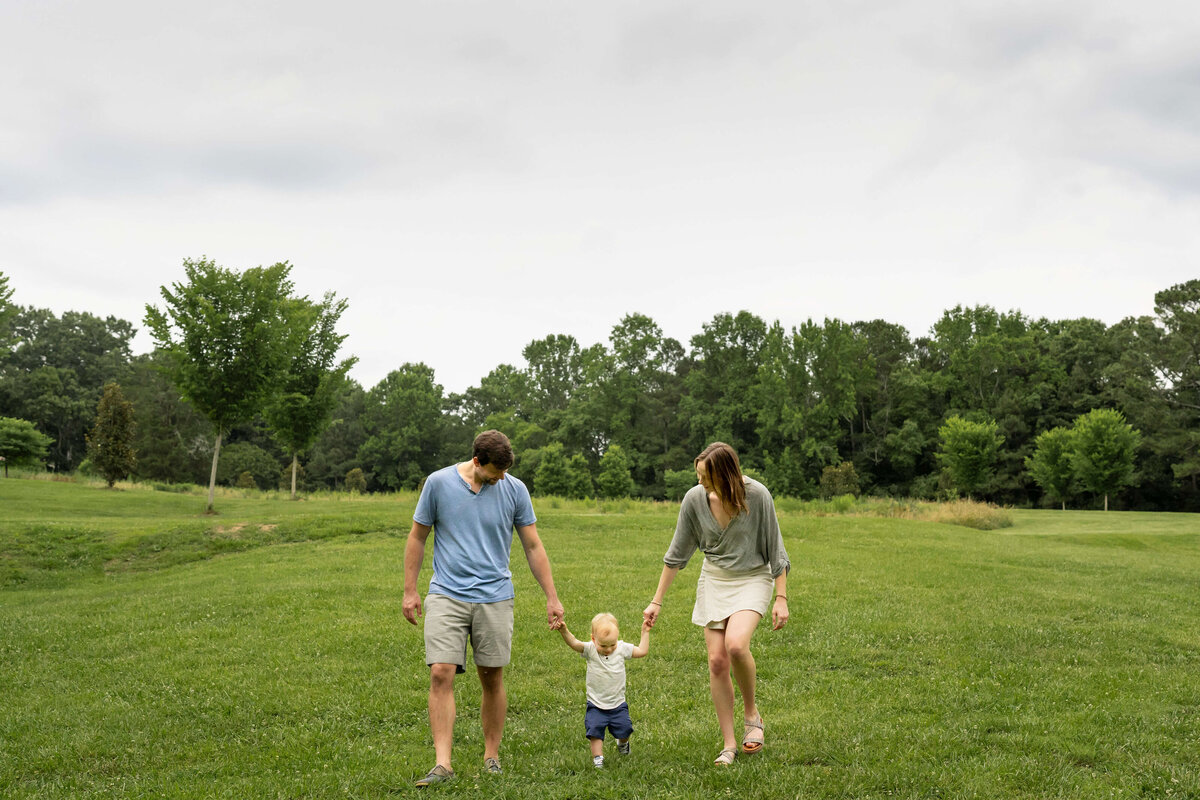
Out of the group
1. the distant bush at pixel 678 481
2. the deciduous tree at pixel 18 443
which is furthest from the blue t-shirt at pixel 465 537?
the distant bush at pixel 678 481

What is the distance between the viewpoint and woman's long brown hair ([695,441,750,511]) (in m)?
6.13

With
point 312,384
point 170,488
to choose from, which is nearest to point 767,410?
point 312,384

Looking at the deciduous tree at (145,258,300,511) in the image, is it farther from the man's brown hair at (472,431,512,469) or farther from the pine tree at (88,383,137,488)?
the man's brown hair at (472,431,512,469)

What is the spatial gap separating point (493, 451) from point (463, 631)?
1.28 metres

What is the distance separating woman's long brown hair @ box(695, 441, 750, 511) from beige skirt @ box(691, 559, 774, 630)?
509 millimetres

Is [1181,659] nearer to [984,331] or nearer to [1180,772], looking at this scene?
[1180,772]

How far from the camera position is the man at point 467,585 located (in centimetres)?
575

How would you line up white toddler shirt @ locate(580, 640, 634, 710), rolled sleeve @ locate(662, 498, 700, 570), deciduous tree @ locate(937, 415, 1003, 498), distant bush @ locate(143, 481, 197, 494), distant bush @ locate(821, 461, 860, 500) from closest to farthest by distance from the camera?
white toddler shirt @ locate(580, 640, 634, 710), rolled sleeve @ locate(662, 498, 700, 570), distant bush @ locate(143, 481, 197, 494), deciduous tree @ locate(937, 415, 1003, 498), distant bush @ locate(821, 461, 860, 500)

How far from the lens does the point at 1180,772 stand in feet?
18.7

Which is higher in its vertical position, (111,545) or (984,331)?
(984,331)

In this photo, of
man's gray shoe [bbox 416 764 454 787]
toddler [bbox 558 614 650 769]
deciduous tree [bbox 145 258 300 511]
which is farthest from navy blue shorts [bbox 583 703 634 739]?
deciduous tree [bbox 145 258 300 511]

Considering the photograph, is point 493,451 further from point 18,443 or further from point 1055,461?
point 1055,461

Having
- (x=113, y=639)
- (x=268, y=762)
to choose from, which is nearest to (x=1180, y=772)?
(x=268, y=762)

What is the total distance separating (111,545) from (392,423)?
6758 cm
